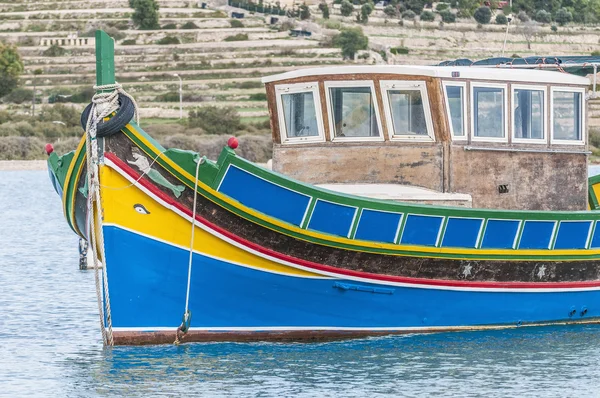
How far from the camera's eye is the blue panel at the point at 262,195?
19484mm

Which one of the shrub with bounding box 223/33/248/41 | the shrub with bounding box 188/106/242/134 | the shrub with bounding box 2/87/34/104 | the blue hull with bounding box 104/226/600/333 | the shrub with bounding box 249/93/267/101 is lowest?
the shrub with bounding box 2/87/34/104

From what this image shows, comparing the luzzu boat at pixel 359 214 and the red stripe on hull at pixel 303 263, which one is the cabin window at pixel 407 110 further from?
the red stripe on hull at pixel 303 263

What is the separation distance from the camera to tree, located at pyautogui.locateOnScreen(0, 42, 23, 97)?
434 ft

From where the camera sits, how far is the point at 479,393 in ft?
61.6

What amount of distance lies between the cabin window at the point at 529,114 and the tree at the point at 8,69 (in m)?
114

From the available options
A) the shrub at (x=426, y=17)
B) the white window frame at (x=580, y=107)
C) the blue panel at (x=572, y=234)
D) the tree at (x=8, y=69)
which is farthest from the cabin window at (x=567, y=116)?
the shrub at (x=426, y=17)

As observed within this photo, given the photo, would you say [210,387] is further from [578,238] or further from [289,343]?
[578,238]

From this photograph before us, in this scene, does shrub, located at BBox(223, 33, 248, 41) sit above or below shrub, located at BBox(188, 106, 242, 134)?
above

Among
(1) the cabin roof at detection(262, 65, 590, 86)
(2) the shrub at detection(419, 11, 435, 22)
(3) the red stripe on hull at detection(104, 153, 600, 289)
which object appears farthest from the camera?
(2) the shrub at detection(419, 11, 435, 22)

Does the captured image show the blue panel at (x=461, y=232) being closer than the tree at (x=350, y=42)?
Yes

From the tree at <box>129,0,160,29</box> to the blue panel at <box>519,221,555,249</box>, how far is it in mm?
139815

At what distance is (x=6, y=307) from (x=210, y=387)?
34.7 feet

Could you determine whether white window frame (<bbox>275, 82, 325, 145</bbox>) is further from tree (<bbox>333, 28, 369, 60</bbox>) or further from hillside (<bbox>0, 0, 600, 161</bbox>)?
tree (<bbox>333, 28, 369, 60</bbox>)

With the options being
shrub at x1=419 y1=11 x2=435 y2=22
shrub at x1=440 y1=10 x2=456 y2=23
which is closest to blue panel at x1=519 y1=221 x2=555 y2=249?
shrub at x1=440 y1=10 x2=456 y2=23
